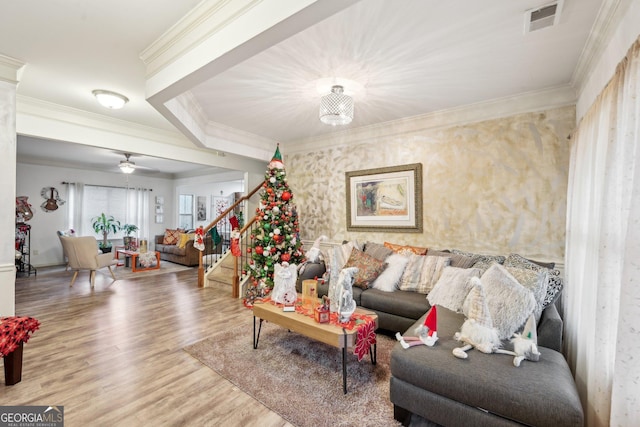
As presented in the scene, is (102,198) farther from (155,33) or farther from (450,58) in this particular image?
(450,58)

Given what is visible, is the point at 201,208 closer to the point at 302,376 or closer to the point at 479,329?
the point at 302,376

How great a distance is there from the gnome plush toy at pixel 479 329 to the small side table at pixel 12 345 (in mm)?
3212

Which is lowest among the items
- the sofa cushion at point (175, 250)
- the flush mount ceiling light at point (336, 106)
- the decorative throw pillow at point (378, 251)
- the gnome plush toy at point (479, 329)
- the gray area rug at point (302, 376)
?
the gray area rug at point (302, 376)

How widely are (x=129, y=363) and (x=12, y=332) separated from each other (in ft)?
2.84

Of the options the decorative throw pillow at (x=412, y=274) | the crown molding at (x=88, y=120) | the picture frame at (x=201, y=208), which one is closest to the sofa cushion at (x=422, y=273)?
the decorative throw pillow at (x=412, y=274)

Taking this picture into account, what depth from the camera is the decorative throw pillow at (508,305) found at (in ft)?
6.39

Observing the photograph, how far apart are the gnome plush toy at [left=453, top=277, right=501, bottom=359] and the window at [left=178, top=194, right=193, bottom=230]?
33.3 feet

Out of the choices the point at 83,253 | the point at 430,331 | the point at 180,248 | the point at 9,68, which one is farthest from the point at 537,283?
the point at 180,248

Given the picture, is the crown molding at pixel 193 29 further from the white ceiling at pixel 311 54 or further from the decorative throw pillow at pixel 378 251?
the decorative throw pillow at pixel 378 251

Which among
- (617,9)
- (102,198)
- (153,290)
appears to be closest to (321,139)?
(617,9)

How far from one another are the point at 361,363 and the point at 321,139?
3.61 metres

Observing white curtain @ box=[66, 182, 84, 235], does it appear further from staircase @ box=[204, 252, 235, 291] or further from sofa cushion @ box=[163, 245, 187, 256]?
staircase @ box=[204, 252, 235, 291]

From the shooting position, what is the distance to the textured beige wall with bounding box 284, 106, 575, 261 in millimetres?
3070

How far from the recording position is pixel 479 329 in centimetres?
183
